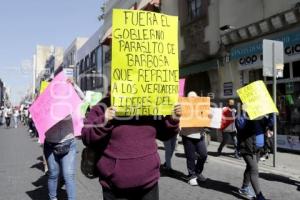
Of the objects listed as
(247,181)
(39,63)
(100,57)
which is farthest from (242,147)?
(39,63)

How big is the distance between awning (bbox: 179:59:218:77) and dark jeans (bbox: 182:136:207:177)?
380 inches

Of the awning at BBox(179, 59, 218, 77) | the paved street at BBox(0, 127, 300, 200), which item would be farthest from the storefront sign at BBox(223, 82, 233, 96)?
the paved street at BBox(0, 127, 300, 200)

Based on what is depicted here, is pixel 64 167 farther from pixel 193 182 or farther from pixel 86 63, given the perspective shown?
pixel 86 63

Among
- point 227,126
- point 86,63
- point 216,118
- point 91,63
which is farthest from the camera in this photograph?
point 86,63

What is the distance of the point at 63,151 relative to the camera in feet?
20.0

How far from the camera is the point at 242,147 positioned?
6.94 m

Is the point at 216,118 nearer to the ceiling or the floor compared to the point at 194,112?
nearer to the floor

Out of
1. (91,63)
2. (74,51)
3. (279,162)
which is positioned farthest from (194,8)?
(74,51)

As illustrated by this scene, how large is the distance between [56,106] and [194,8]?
15.5 m

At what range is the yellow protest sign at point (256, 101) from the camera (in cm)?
680

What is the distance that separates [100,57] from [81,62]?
1275 cm

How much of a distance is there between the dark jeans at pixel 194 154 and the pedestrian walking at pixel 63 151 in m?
2.98

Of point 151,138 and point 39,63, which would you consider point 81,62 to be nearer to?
point 151,138

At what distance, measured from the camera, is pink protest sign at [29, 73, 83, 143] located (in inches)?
238
